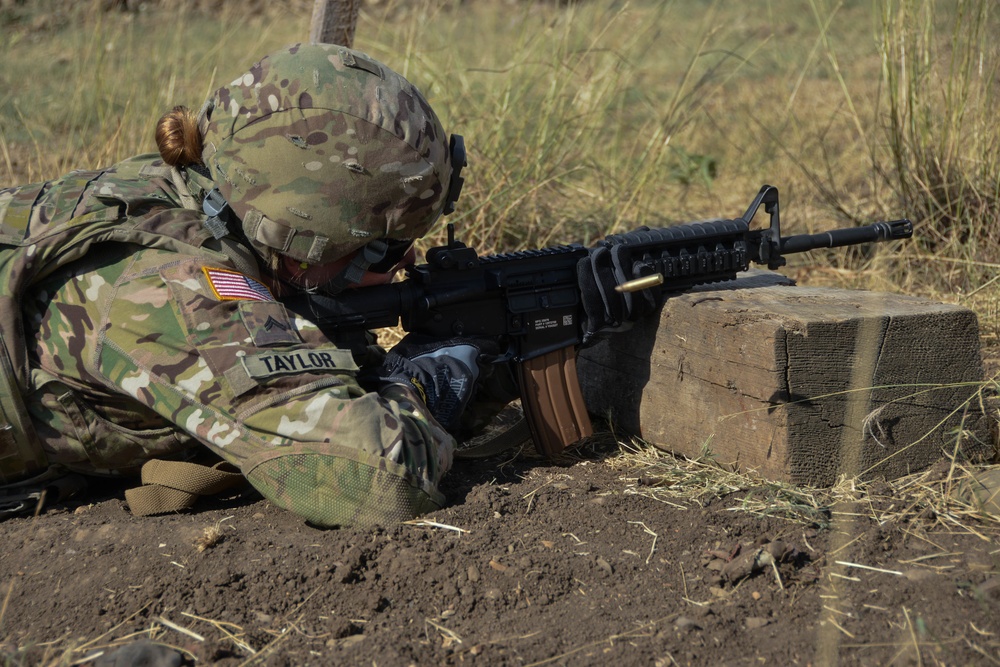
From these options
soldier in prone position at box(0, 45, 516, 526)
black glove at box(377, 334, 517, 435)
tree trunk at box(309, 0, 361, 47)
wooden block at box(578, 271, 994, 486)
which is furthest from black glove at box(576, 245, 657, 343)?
tree trunk at box(309, 0, 361, 47)

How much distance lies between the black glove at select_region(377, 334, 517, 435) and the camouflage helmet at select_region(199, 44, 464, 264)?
420 millimetres

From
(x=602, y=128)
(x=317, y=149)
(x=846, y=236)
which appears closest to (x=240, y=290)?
(x=317, y=149)

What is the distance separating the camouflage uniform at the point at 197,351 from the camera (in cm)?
244

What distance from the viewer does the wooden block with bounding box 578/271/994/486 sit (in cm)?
279

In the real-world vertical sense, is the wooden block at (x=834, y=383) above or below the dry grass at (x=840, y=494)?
above

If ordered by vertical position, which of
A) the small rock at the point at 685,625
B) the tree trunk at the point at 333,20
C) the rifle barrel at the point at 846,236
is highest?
the tree trunk at the point at 333,20

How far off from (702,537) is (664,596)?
Answer: 0.30 meters

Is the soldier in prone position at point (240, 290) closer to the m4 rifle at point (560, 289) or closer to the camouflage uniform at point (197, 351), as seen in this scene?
the camouflage uniform at point (197, 351)

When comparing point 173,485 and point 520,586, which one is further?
point 173,485

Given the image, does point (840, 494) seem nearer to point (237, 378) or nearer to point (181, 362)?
point (237, 378)

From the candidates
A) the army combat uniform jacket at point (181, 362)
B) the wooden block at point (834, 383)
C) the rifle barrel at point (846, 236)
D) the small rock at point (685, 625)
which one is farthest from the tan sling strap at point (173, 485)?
the rifle barrel at point (846, 236)

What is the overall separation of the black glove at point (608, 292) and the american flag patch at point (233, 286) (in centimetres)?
109

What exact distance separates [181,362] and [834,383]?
1834 millimetres

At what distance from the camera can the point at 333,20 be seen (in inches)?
167
